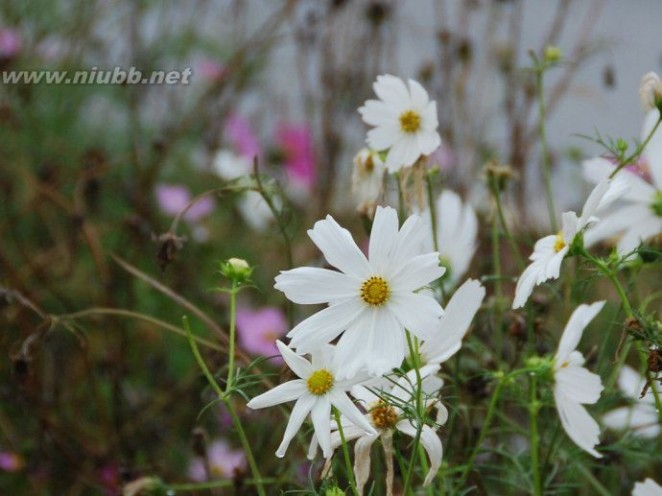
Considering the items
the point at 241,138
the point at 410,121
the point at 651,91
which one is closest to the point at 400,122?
the point at 410,121

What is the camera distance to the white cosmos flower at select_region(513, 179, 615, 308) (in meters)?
0.56

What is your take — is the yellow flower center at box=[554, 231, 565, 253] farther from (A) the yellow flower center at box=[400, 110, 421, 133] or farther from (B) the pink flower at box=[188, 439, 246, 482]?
(B) the pink flower at box=[188, 439, 246, 482]

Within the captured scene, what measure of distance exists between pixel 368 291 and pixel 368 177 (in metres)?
0.23

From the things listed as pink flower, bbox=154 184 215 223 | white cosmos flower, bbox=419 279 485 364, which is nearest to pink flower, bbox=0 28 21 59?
pink flower, bbox=154 184 215 223

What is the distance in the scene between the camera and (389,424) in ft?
1.97

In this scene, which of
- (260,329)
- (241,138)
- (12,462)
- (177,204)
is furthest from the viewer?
(241,138)

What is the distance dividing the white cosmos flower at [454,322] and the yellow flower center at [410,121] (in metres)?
0.14

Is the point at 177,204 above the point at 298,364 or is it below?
above

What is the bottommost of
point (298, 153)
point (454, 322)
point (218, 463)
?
point (218, 463)

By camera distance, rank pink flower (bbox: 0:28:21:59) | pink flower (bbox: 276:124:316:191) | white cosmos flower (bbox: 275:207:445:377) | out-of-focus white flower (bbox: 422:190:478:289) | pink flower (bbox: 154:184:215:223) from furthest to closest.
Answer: pink flower (bbox: 276:124:316:191), pink flower (bbox: 154:184:215:223), pink flower (bbox: 0:28:21:59), out-of-focus white flower (bbox: 422:190:478:289), white cosmos flower (bbox: 275:207:445:377)

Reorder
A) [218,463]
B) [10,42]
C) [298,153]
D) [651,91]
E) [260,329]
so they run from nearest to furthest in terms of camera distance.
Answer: [651,91] < [218,463] < [260,329] < [10,42] < [298,153]

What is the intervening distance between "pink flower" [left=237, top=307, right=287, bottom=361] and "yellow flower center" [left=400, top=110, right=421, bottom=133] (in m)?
0.67

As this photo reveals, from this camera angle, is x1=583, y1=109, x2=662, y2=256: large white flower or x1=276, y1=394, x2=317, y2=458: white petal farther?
x1=583, y1=109, x2=662, y2=256: large white flower

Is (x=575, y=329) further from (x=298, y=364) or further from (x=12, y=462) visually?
(x=12, y=462)
